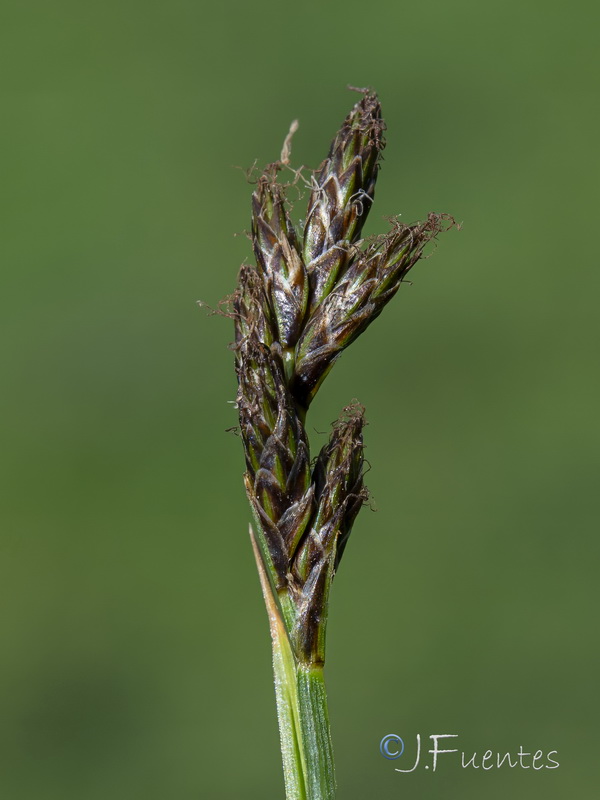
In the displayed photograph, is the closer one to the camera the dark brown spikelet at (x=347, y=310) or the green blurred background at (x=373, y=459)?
the dark brown spikelet at (x=347, y=310)

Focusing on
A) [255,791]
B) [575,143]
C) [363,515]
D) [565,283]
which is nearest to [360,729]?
[255,791]

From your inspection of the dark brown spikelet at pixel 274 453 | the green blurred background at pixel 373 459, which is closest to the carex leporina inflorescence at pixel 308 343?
the dark brown spikelet at pixel 274 453

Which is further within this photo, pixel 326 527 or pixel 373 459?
pixel 373 459

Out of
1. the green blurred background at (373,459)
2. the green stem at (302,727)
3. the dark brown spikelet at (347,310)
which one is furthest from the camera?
the green blurred background at (373,459)

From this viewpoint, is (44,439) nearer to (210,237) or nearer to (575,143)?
(210,237)

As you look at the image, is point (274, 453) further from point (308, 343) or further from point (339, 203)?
point (339, 203)

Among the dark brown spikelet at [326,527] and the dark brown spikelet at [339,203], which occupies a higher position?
the dark brown spikelet at [339,203]

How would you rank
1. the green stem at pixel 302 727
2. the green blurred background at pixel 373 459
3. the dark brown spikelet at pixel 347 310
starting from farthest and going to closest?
the green blurred background at pixel 373 459 → the dark brown spikelet at pixel 347 310 → the green stem at pixel 302 727

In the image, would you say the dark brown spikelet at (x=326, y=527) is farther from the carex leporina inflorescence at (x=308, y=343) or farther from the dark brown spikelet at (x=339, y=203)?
the dark brown spikelet at (x=339, y=203)

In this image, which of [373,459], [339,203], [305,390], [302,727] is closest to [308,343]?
[305,390]
